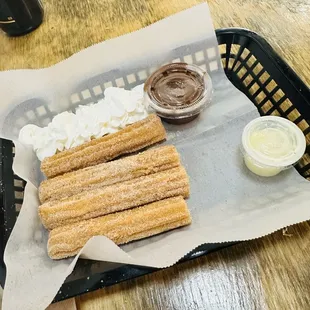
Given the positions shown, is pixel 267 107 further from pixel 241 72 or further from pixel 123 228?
pixel 123 228

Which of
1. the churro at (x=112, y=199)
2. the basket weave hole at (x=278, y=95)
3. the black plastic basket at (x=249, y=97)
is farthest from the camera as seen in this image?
the basket weave hole at (x=278, y=95)

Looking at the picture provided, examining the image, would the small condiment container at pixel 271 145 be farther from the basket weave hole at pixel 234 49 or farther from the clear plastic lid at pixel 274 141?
the basket weave hole at pixel 234 49

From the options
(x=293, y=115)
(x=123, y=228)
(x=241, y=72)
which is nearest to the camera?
(x=123, y=228)

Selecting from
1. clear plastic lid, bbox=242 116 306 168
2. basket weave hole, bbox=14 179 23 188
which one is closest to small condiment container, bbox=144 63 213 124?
clear plastic lid, bbox=242 116 306 168

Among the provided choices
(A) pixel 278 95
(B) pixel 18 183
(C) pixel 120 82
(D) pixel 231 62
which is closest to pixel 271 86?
(A) pixel 278 95

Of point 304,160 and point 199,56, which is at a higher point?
point 199,56

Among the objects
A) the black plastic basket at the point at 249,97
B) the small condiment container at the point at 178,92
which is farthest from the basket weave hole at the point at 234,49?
the small condiment container at the point at 178,92

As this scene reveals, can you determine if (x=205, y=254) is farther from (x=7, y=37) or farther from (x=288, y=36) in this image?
(x=7, y=37)

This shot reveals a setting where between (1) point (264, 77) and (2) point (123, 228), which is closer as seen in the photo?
(2) point (123, 228)

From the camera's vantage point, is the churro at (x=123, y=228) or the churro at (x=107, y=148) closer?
the churro at (x=123, y=228)
